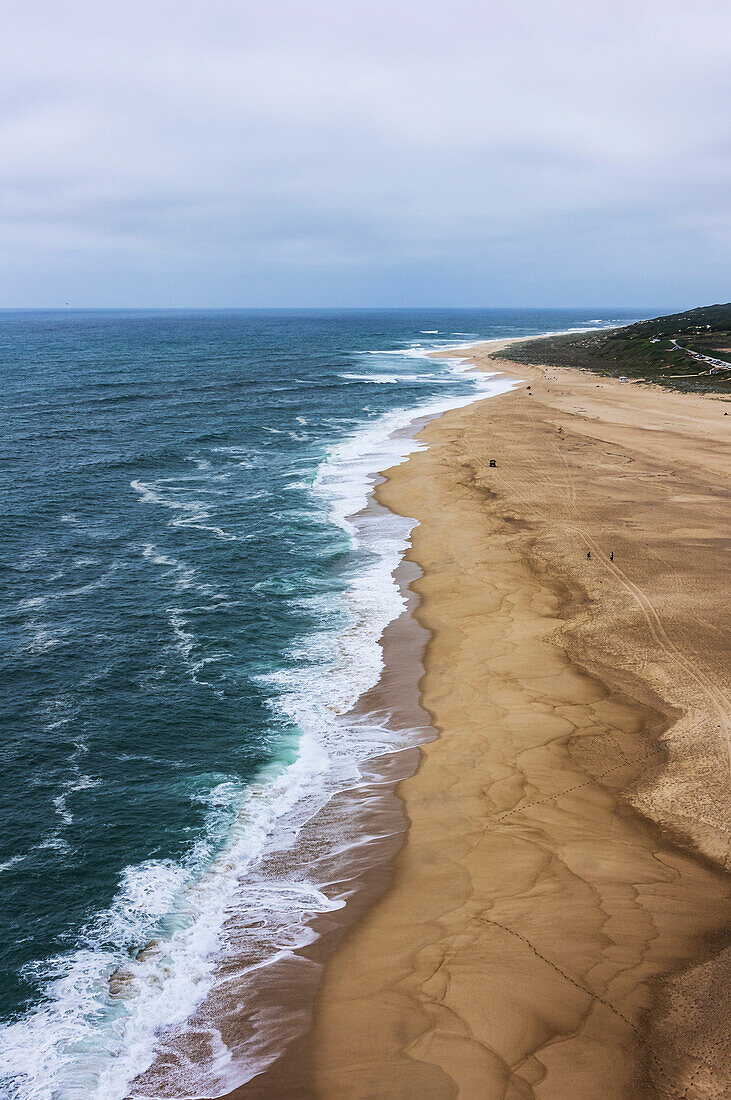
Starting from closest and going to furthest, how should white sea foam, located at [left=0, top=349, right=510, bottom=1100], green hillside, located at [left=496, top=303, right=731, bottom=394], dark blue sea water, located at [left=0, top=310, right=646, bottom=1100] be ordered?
white sea foam, located at [left=0, top=349, right=510, bottom=1100]
dark blue sea water, located at [left=0, top=310, right=646, bottom=1100]
green hillside, located at [left=496, top=303, right=731, bottom=394]

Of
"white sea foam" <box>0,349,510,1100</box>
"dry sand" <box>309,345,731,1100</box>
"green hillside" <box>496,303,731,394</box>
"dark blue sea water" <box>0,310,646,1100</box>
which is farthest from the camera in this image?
"green hillside" <box>496,303,731,394</box>

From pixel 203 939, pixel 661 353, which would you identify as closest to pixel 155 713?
pixel 203 939

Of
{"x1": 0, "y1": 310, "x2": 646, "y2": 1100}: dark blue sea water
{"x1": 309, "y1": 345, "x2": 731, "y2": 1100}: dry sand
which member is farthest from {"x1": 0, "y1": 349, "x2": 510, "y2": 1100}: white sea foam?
{"x1": 309, "y1": 345, "x2": 731, "y2": 1100}: dry sand

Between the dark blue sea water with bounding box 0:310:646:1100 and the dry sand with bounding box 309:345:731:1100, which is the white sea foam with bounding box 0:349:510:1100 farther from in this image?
the dry sand with bounding box 309:345:731:1100

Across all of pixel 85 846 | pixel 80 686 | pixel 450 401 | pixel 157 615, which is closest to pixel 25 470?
pixel 157 615

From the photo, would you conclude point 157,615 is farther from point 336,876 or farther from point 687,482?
point 687,482

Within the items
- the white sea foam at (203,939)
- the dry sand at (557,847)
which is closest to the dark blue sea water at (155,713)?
the white sea foam at (203,939)
